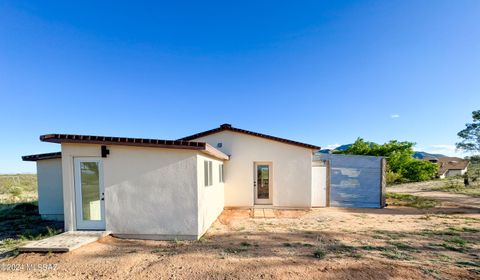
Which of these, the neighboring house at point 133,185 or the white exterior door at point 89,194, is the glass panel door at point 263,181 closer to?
the neighboring house at point 133,185

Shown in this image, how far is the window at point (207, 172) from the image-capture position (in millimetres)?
6809

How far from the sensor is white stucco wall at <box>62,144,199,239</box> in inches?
228

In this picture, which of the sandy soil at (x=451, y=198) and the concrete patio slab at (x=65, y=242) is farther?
the sandy soil at (x=451, y=198)

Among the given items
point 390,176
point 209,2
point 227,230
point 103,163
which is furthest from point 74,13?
point 390,176

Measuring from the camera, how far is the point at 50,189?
849 centimetres

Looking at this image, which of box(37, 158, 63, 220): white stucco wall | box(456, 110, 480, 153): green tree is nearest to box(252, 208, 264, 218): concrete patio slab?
box(37, 158, 63, 220): white stucco wall

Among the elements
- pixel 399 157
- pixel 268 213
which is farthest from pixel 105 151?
pixel 399 157

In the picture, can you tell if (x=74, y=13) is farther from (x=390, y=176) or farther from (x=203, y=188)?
(x=390, y=176)

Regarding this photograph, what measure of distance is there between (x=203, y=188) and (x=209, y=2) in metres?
9.26

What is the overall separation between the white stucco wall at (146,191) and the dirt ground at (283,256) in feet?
1.37

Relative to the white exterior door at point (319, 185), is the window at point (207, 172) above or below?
above

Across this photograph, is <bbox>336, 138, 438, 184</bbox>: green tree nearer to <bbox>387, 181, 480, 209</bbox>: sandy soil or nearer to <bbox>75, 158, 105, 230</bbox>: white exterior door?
<bbox>387, 181, 480, 209</bbox>: sandy soil

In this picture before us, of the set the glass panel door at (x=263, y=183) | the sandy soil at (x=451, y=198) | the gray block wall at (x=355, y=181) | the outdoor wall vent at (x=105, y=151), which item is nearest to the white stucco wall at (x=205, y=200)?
the outdoor wall vent at (x=105, y=151)

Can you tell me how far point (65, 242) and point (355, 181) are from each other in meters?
12.1
